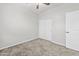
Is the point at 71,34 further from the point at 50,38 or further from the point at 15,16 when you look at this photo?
the point at 15,16

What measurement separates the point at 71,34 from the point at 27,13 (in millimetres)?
1588

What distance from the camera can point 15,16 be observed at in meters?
3.06

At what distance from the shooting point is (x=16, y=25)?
9.96ft

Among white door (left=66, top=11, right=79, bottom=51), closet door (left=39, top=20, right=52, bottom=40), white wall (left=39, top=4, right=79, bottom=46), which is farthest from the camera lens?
white wall (left=39, top=4, right=79, bottom=46)

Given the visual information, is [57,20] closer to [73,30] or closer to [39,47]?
[73,30]

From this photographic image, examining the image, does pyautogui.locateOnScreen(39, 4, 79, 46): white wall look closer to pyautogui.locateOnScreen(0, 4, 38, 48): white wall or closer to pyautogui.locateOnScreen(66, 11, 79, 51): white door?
pyautogui.locateOnScreen(66, 11, 79, 51): white door

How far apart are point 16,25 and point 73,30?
201 centimetres

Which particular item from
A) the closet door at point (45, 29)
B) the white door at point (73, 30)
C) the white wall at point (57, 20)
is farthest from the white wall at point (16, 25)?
the white door at point (73, 30)

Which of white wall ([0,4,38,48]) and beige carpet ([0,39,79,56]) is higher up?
white wall ([0,4,38,48])

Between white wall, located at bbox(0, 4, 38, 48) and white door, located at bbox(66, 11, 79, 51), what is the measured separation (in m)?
1.07

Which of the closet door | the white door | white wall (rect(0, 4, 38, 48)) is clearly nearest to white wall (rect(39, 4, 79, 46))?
the closet door

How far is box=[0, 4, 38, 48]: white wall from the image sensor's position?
2.71 meters

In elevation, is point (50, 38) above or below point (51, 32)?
below

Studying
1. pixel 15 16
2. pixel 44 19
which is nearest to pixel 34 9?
pixel 44 19
